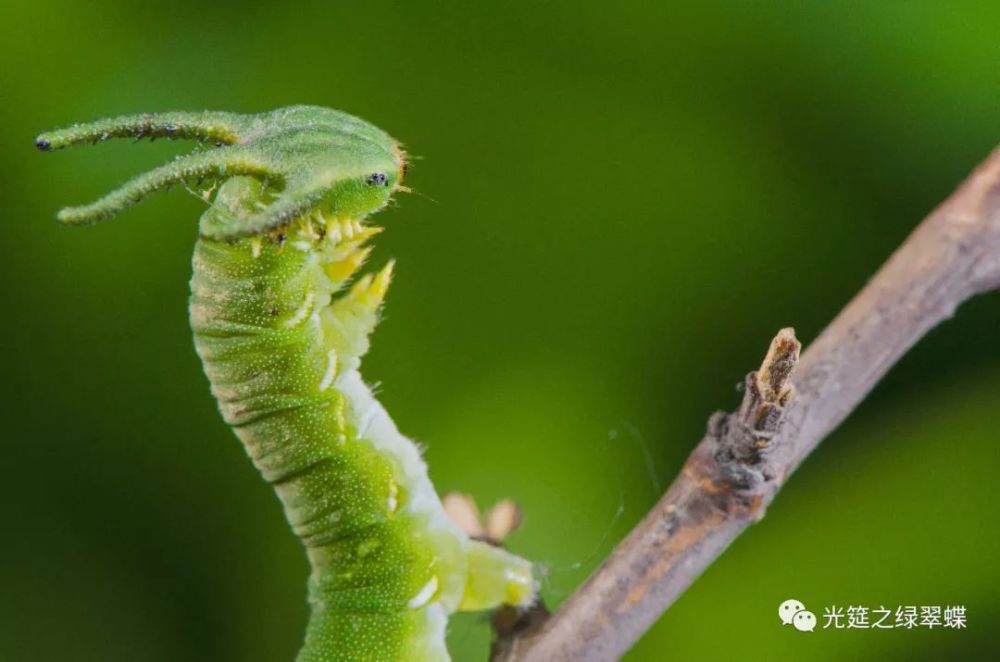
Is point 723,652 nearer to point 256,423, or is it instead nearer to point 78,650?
point 256,423

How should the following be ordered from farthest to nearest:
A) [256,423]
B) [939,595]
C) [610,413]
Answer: [610,413] < [939,595] < [256,423]

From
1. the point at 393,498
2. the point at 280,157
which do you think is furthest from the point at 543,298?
the point at 280,157

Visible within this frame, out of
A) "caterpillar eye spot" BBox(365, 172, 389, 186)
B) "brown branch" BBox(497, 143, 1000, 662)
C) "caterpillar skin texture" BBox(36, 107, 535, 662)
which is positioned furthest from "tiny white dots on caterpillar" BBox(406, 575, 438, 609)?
"caterpillar eye spot" BBox(365, 172, 389, 186)

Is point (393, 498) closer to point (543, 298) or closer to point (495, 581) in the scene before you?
point (495, 581)

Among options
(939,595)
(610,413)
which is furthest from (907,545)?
(610,413)

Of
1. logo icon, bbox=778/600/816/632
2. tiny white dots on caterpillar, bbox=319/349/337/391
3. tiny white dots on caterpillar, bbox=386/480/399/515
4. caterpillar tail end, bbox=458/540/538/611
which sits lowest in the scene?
logo icon, bbox=778/600/816/632

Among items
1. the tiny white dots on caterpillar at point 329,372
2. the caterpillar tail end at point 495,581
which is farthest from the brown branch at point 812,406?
the tiny white dots on caterpillar at point 329,372

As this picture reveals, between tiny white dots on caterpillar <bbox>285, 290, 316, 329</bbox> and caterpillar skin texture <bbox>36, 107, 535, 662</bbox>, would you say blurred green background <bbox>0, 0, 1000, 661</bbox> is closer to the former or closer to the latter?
caterpillar skin texture <bbox>36, 107, 535, 662</bbox>
